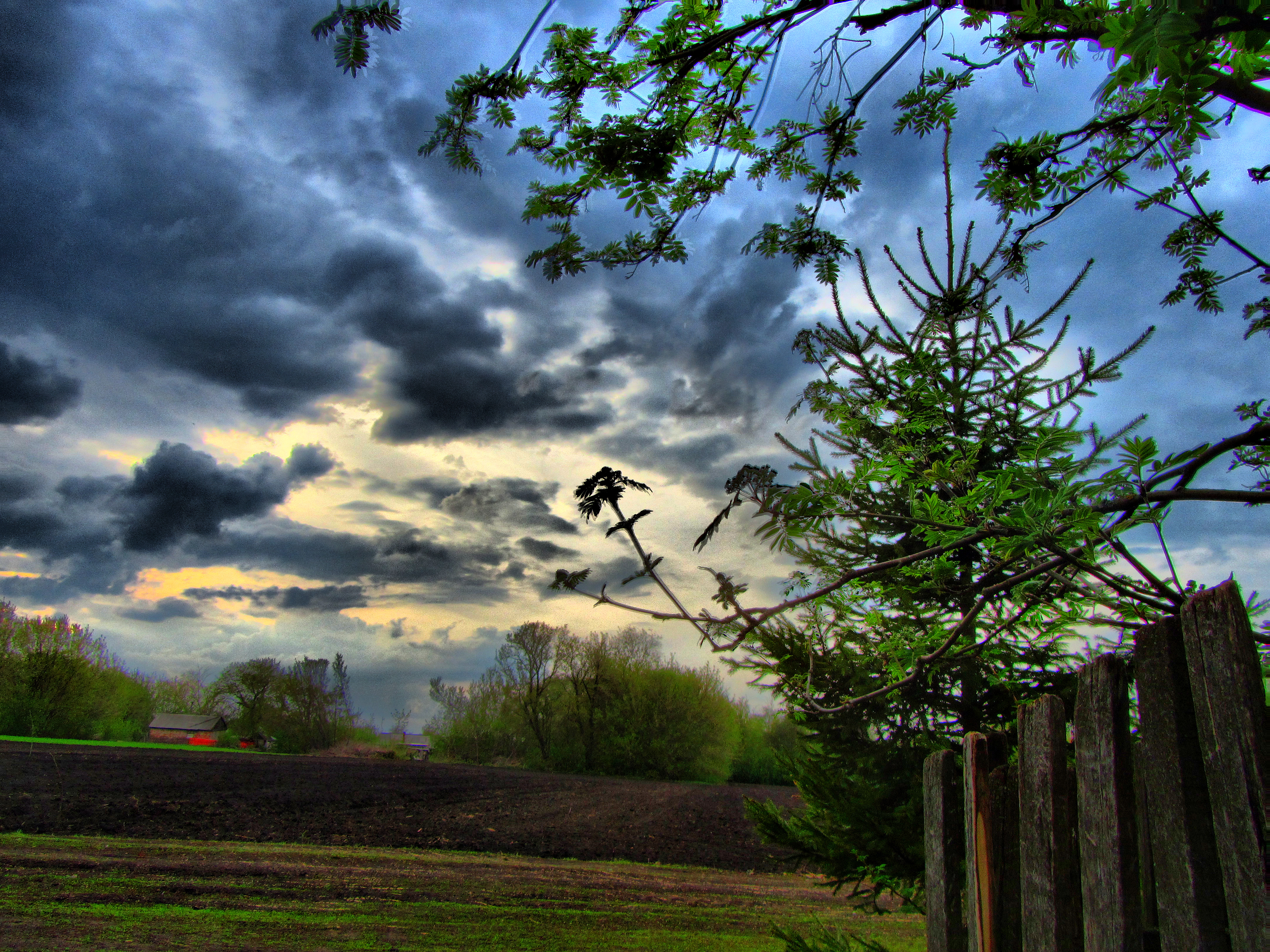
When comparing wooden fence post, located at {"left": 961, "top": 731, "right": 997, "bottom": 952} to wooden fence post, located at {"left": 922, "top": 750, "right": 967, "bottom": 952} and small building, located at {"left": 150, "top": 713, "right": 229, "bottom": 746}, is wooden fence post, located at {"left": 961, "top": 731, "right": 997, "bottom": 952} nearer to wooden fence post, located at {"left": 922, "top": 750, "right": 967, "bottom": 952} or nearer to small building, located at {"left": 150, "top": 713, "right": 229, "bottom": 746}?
wooden fence post, located at {"left": 922, "top": 750, "right": 967, "bottom": 952}

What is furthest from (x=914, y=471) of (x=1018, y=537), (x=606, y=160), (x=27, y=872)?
(x=27, y=872)

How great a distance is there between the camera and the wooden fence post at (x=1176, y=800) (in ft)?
5.26

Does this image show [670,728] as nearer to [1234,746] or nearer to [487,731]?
[487,731]

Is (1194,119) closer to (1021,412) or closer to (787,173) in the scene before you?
(787,173)

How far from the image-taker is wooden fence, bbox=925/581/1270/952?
60.4 inches

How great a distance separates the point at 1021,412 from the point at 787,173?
103 inches

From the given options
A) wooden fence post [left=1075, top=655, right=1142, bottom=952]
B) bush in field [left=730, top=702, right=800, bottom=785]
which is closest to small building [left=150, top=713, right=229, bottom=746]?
bush in field [left=730, top=702, right=800, bottom=785]

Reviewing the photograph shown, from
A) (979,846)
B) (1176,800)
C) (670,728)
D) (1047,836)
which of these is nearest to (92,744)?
(670,728)

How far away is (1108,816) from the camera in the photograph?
6.05 ft

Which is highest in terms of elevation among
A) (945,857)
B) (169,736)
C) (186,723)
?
(945,857)

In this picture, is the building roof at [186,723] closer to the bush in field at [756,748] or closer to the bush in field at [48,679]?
the bush in field at [48,679]

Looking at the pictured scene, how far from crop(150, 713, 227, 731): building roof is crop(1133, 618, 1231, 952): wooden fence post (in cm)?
6688

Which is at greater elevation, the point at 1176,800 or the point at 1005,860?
the point at 1176,800

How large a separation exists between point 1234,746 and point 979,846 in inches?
38.9
